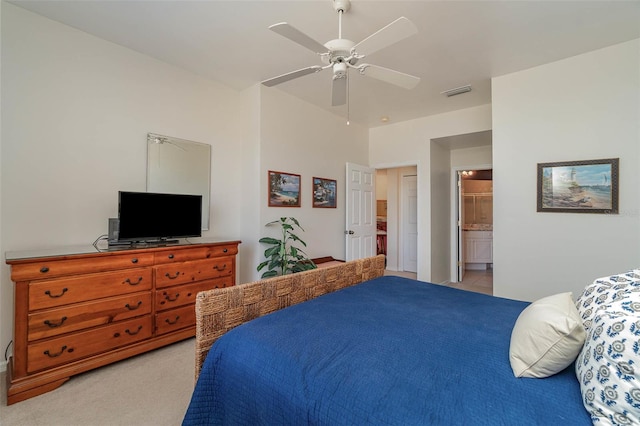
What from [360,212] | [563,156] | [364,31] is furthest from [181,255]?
[563,156]

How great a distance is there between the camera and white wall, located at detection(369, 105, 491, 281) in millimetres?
4270

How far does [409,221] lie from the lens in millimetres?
6207

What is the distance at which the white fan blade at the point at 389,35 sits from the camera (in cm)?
157

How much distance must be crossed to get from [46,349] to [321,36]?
3.26 m

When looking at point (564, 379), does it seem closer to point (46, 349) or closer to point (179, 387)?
point (179, 387)

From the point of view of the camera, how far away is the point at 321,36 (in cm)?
253

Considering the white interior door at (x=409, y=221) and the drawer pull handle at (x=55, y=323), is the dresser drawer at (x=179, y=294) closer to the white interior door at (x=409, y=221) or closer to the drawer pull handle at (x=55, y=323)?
the drawer pull handle at (x=55, y=323)

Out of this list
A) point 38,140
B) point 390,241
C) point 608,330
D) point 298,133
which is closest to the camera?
point 608,330

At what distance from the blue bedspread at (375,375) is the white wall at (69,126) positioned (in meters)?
2.17

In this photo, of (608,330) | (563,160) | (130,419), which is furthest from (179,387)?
(563,160)

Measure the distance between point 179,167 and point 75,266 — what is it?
1.45 metres

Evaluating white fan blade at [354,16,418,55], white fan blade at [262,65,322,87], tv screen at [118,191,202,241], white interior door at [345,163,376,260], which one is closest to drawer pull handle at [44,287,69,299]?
tv screen at [118,191,202,241]

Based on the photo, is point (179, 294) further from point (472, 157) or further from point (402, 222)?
point (472, 157)

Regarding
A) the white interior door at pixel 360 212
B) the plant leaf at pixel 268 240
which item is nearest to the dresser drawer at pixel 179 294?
the plant leaf at pixel 268 240
